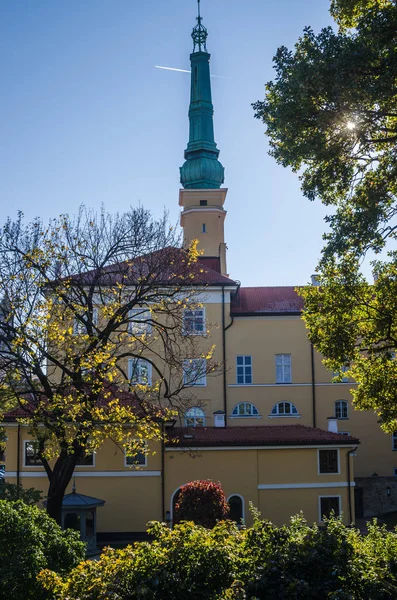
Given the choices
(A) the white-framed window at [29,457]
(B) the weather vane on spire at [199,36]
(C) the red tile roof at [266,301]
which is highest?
(B) the weather vane on spire at [199,36]

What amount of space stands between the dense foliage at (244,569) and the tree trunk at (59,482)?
38.8 ft

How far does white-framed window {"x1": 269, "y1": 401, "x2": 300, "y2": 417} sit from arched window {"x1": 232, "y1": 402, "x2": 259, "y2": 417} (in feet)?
2.97

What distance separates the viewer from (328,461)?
29.2 meters

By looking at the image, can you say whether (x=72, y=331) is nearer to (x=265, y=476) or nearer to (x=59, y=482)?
(x=59, y=482)

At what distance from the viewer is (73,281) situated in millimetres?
22094

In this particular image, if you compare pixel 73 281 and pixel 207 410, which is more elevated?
pixel 73 281

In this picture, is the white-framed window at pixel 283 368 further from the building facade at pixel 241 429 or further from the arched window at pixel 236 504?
the arched window at pixel 236 504

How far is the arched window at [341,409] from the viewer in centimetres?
3962

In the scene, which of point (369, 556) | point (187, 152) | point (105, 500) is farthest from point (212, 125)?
point (369, 556)

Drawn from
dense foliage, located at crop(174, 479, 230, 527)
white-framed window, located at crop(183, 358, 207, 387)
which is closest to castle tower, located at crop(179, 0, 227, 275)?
white-framed window, located at crop(183, 358, 207, 387)

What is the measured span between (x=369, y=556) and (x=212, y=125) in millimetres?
49847

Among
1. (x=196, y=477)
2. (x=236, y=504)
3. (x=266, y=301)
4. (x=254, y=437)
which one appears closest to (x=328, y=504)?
(x=236, y=504)

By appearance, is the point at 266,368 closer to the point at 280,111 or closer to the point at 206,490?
the point at 206,490

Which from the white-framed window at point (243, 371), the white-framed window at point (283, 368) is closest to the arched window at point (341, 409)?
the white-framed window at point (283, 368)
